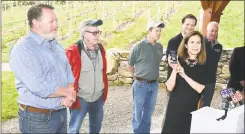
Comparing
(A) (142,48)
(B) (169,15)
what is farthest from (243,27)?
(A) (142,48)

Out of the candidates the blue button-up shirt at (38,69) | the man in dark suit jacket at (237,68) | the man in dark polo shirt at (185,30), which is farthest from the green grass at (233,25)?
the blue button-up shirt at (38,69)

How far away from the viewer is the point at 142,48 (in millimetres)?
3674

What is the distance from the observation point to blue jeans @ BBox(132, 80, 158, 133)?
373 cm

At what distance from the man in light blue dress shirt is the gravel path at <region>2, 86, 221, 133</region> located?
71.3 inches

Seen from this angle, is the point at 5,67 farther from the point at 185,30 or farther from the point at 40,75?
the point at 40,75

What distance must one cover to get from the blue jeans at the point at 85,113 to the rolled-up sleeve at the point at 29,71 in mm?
944

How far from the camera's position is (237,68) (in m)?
3.55

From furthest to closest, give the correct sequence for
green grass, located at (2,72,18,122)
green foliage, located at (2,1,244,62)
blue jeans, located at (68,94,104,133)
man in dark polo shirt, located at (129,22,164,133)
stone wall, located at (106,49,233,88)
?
1. stone wall, located at (106,49,233,88)
2. green foliage, located at (2,1,244,62)
3. green grass, located at (2,72,18,122)
4. man in dark polo shirt, located at (129,22,164,133)
5. blue jeans, located at (68,94,104,133)

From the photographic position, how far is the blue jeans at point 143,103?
373 cm

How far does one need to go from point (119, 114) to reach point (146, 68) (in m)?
2.10

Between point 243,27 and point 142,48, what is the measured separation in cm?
694

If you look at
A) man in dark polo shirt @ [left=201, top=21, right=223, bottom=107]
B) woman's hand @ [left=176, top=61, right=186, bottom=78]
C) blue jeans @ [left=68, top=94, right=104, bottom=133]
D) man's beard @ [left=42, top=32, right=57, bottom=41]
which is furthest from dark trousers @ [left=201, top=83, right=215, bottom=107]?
man's beard @ [left=42, top=32, right=57, bottom=41]

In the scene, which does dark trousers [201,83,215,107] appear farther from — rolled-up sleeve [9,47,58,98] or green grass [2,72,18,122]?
green grass [2,72,18,122]

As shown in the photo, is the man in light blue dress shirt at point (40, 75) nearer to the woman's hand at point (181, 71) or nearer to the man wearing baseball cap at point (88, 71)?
the man wearing baseball cap at point (88, 71)
